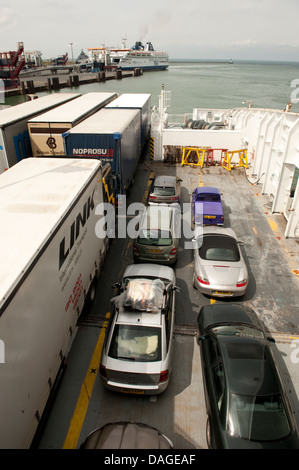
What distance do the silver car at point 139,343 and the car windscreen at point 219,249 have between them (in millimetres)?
2646

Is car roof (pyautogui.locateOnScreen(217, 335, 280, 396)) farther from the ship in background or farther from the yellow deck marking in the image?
the ship in background

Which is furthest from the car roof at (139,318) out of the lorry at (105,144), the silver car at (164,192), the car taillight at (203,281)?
the silver car at (164,192)

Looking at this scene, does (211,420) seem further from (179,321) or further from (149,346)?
(179,321)

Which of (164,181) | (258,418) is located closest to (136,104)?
(164,181)

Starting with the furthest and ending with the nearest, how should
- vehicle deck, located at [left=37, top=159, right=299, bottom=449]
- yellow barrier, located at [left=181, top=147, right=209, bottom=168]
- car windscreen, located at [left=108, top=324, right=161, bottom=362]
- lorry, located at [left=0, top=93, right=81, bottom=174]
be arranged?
yellow barrier, located at [left=181, top=147, right=209, bottom=168], lorry, located at [left=0, top=93, right=81, bottom=174], car windscreen, located at [left=108, top=324, right=161, bottom=362], vehicle deck, located at [left=37, top=159, right=299, bottom=449]

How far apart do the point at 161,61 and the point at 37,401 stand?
137928mm

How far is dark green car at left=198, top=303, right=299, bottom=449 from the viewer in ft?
14.1

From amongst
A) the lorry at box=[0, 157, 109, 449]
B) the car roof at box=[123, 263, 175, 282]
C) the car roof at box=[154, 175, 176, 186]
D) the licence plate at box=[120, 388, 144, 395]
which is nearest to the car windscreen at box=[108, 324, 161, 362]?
the licence plate at box=[120, 388, 144, 395]

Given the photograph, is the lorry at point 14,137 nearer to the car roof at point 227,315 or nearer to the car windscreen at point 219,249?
the car windscreen at point 219,249

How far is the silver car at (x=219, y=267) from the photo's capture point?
26.1ft

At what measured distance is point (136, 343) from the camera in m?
5.63

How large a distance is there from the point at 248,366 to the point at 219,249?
4128 millimetres

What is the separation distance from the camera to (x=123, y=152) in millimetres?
11695

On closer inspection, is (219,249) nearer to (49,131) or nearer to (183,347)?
(183,347)
